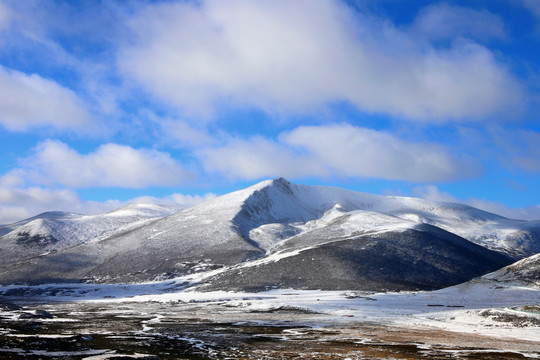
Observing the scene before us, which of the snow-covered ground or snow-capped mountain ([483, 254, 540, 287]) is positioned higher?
snow-capped mountain ([483, 254, 540, 287])

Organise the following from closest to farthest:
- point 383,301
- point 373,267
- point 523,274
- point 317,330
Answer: point 317,330, point 383,301, point 523,274, point 373,267

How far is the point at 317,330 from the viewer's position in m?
55.1

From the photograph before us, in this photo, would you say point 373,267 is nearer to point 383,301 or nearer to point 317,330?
point 383,301

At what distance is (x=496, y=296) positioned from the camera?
9094 centimetres

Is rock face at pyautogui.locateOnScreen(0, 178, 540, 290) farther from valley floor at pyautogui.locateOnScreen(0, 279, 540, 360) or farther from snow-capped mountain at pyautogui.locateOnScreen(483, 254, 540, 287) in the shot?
valley floor at pyautogui.locateOnScreen(0, 279, 540, 360)

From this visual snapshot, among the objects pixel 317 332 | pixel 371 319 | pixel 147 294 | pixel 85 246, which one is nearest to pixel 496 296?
pixel 371 319

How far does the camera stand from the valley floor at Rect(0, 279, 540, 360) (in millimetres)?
35000

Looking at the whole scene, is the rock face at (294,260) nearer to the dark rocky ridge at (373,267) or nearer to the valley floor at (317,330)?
the dark rocky ridge at (373,267)

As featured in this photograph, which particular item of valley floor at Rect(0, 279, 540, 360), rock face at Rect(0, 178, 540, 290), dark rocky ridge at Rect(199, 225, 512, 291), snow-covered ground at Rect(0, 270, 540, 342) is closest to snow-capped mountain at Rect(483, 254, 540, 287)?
snow-covered ground at Rect(0, 270, 540, 342)

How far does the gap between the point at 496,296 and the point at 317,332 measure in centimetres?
5576

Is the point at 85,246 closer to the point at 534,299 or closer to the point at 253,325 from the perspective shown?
the point at 253,325

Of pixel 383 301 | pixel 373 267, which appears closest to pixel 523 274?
pixel 383 301

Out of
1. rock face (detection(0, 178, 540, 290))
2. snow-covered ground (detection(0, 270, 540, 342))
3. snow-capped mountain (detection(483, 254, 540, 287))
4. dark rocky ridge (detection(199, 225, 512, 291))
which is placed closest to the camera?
snow-covered ground (detection(0, 270, 540, 342))

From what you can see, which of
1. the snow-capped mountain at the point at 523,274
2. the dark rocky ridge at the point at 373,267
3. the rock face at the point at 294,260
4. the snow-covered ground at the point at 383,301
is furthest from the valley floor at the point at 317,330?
the rock face at the point at 294,260
